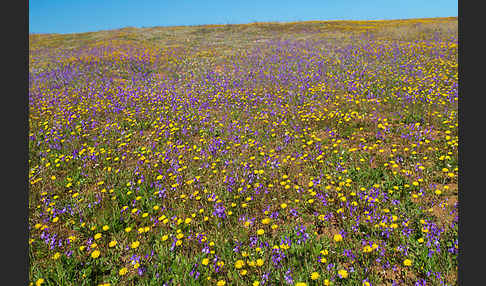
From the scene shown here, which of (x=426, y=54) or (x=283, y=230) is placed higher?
(x=426, y=54)

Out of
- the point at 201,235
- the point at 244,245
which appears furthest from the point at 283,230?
the point at 201,235

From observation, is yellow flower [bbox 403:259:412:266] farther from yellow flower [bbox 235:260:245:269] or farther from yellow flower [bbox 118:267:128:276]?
yellow flower [bbox 118:267:128:276]

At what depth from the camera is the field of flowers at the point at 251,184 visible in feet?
12.7

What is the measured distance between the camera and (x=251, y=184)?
19.2ft

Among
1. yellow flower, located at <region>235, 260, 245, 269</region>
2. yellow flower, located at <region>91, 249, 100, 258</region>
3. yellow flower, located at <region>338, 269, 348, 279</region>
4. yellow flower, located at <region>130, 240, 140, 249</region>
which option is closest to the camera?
yellow flower, located at <region>338, 269, 348, 279</region>

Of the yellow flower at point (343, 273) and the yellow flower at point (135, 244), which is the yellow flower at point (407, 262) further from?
the yellow flower at point (135, 244)

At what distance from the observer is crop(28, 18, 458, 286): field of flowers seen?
3863mm

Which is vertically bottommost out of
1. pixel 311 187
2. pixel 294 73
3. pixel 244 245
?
pixel 244 245

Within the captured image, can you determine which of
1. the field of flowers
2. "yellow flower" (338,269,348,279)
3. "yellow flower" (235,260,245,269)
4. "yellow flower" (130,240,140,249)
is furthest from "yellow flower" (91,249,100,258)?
"yellow flower" (338,269,348,279)

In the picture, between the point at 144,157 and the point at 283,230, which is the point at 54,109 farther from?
the point at 283,230

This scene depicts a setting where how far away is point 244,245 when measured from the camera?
425cm

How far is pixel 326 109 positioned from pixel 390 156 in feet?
Result: 11.1

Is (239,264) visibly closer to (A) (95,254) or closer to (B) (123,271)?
(B) (123,271)

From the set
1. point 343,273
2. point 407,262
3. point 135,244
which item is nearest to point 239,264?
point 343,273
